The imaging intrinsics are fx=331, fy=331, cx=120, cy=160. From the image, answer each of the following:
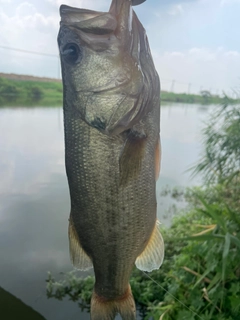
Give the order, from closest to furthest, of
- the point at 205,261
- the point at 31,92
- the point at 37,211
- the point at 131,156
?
the point at 131,156, the point at 205,261, the point at 37,211, the point at 31,92

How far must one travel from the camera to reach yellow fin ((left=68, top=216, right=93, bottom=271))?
156 cm

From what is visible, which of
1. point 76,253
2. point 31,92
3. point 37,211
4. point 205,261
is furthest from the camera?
point 31,92

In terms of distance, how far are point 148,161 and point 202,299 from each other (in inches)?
95.4

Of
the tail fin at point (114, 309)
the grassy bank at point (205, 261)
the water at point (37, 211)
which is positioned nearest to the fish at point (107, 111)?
the tail fin at point (114, 309)

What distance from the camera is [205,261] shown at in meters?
3.69

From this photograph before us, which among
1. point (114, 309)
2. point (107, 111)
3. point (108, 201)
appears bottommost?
point (114, 309)

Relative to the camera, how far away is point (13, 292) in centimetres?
500

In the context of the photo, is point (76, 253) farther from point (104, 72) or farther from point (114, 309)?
point (104, 72)

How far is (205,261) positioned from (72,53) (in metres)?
3.01

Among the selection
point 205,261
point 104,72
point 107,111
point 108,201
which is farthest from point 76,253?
point 205,261

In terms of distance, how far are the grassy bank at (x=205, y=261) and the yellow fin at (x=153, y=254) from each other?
0.66 metres

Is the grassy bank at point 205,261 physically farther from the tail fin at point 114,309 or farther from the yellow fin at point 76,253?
the yellow fin at point 76,253

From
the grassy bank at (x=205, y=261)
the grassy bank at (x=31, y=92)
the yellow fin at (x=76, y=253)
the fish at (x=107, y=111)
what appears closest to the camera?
the fish at (x=107, y=111)

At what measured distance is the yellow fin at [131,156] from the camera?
54.5 inches
